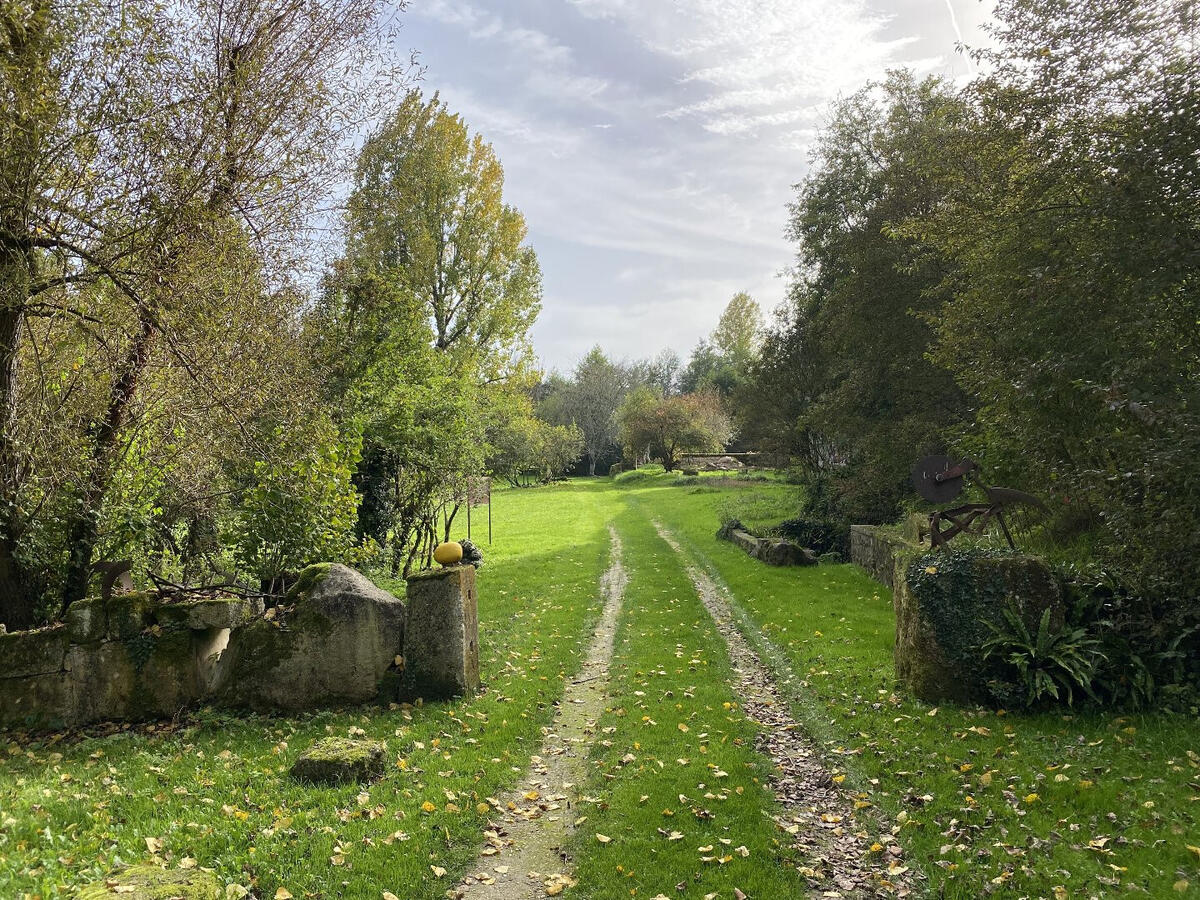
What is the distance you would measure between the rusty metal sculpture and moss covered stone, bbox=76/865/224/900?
8.00 metres

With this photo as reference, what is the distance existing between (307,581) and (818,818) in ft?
20.5

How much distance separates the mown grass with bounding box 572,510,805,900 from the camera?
4746mm

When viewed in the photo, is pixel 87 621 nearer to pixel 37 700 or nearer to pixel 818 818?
pixel 37 700

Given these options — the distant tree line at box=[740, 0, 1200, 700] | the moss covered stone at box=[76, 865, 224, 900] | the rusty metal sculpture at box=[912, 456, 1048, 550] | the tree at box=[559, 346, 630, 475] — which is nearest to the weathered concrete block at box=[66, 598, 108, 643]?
the moss covered stone at box=[76, 865, 224, 900]

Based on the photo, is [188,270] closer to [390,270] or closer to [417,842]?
[417,842]

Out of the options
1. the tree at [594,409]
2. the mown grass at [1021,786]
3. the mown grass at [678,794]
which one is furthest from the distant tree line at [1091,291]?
the tree at [594,409]

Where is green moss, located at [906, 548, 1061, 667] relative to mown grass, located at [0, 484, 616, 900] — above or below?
above

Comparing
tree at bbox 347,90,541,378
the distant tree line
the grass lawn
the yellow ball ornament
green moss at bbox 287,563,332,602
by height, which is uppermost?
tree at bbox 347,90,541,378

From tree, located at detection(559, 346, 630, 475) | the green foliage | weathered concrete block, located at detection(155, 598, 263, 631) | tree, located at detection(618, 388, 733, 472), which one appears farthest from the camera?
tree, located at detection(559, 346, 630, 475)

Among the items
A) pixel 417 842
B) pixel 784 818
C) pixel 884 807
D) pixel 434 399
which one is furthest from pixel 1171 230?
pixel 434 399

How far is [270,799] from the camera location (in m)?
5.63

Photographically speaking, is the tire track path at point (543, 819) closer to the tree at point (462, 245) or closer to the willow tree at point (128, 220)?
the willow tree at point (128, 220)

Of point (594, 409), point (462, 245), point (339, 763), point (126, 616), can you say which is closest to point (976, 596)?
point (339, 763)

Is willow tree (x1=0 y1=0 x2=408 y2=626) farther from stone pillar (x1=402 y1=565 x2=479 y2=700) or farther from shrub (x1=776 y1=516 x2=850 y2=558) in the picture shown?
shrub (x1=776 y1=516 x2=850 y2=558)
